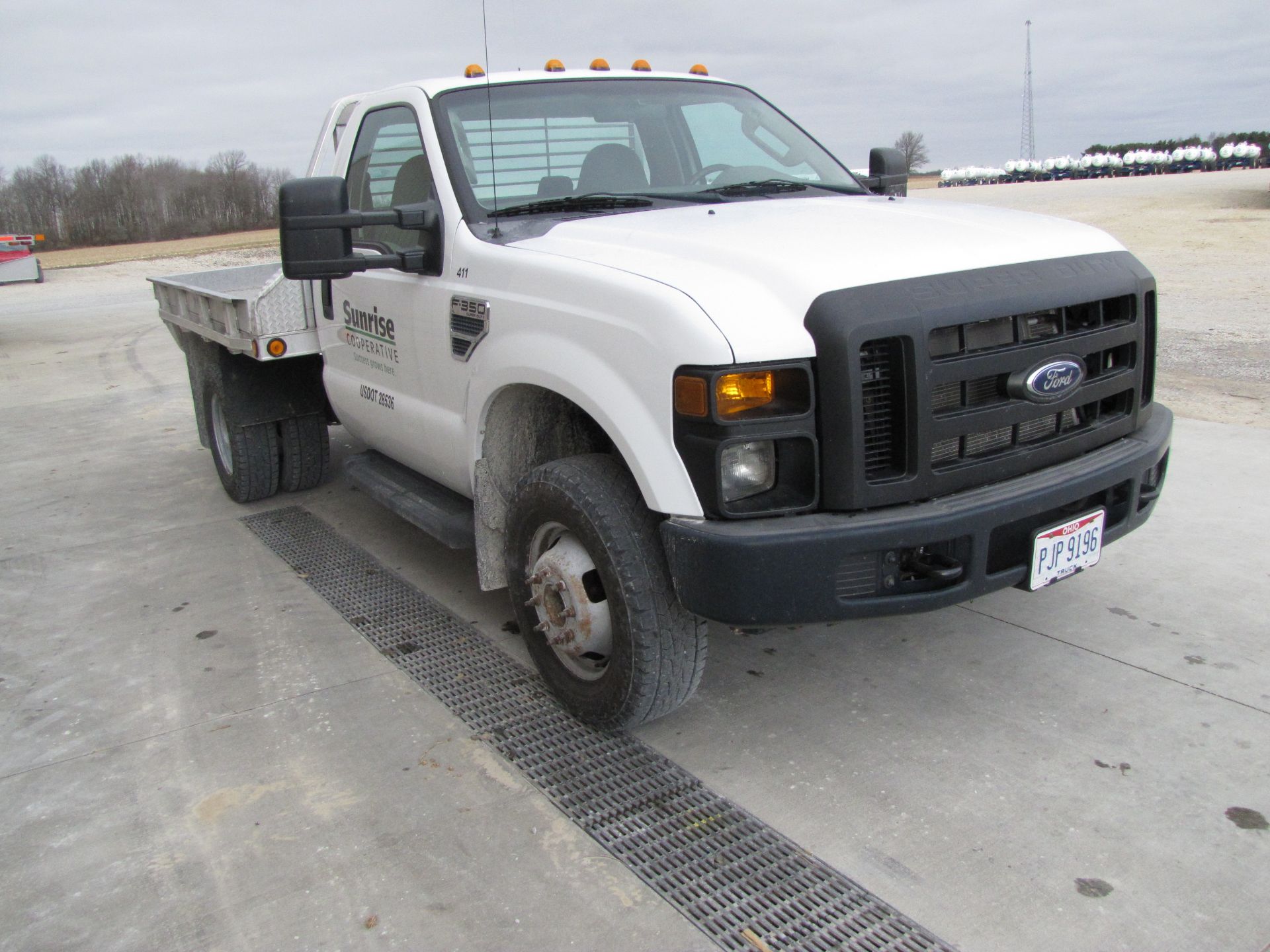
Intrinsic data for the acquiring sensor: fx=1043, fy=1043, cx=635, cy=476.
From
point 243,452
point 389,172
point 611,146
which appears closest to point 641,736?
point 611,146

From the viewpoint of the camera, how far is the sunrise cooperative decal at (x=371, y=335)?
4.22m

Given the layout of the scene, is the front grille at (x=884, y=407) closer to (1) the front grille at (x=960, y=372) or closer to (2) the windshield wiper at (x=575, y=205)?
(1) the front grille at (x=960, y=372)

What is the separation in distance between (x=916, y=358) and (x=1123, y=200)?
32743mm

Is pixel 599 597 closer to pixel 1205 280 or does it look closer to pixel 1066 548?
pixel 1066 548

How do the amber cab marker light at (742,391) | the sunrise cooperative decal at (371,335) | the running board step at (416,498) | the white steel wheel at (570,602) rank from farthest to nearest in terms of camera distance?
1. the sunrise cooperative decal at (371,335)
2. the running board step at (416,498)
3. the white steel wheel at (570,602)
4. the amber cab marker light at (742,391)

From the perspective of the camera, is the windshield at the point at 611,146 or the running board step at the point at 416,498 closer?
the windshield at the point at 611,146

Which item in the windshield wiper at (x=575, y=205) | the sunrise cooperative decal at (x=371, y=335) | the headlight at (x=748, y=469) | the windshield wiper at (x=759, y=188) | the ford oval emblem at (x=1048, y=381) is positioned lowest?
the headlight at (x=748, y=469)

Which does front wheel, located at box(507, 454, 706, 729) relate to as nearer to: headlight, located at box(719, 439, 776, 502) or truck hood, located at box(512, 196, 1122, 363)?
headlight, located at box(719, 439, 776, 502)

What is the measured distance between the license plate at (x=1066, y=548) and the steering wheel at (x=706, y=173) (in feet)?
6.27

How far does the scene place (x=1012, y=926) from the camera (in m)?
2.37

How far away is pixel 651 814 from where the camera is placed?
2.89 metres

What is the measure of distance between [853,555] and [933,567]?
0.28 meters

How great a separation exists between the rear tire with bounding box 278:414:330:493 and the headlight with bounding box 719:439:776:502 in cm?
383

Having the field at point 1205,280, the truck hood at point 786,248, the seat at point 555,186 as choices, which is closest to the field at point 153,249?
the field at point 1205,280
